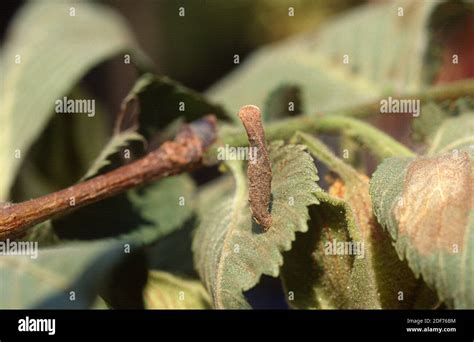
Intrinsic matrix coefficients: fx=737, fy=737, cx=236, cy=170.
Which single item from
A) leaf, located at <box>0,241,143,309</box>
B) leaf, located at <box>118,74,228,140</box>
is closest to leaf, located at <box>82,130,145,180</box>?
leaf, located at <box>118,74,228,140</box>

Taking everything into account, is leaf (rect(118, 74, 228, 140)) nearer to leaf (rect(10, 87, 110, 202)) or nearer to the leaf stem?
the leaf stem

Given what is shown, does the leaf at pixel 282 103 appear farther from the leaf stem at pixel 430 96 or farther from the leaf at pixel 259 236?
the leaf at pixel 259 236

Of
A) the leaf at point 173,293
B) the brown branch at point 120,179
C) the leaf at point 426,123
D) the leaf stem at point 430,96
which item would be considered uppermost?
the leaf stem at point 430,96

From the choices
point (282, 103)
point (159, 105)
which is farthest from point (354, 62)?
point (159, 105)

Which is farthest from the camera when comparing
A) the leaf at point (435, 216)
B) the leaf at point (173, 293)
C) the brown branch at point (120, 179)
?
the leaf at point (173, 293)

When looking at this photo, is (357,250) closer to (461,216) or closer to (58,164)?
(461,216)

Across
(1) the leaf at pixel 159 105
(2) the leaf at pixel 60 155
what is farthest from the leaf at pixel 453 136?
(2) the leaf at pixel 60 155

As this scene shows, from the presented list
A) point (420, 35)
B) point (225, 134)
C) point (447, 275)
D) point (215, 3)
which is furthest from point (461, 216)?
point (215, 3)
